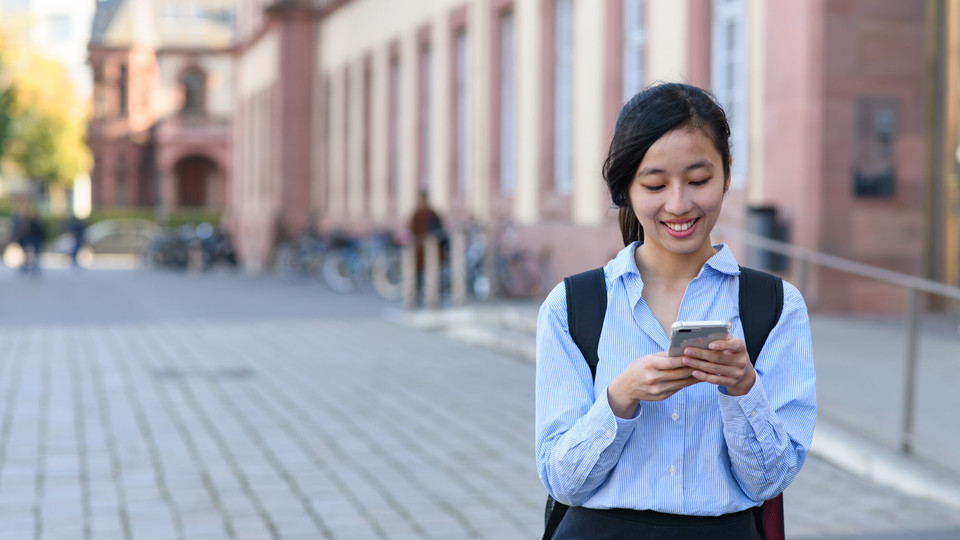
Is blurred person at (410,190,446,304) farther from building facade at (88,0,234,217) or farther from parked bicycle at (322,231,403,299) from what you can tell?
building facade at (88,0,234,217)

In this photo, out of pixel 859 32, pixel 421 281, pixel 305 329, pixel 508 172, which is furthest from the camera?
pixel 508 172

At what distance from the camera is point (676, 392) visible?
2361 mm

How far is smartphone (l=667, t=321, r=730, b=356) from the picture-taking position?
2170mm

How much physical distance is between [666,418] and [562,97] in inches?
728

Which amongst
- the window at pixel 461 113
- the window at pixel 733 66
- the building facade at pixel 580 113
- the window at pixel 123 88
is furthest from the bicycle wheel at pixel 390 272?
the window at pixel 123 88

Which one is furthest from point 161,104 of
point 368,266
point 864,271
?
point 864,271

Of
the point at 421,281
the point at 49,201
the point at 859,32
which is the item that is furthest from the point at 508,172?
the point at 49,201

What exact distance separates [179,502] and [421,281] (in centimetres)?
1428

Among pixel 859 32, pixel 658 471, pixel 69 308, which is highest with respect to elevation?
pixel 859 32

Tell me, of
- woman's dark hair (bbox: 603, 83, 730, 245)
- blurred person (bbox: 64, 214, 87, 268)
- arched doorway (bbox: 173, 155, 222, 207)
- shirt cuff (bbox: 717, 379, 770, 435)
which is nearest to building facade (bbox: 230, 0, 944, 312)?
woman's dark hair (bbox: 603, 83, 730, 245)

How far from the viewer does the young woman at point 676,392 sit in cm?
240

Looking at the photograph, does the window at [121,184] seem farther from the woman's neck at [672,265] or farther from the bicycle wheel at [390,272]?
the woman's neck at [672,265]

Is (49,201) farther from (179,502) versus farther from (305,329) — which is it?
(179,502)

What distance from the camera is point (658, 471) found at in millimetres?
2441
